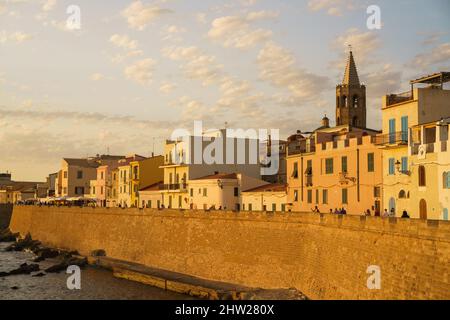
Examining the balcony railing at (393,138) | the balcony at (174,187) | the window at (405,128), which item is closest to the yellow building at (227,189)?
the balcony at (174,187)

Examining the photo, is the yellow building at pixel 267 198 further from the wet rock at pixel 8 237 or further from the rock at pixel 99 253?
the wet rock at pixel 8 237

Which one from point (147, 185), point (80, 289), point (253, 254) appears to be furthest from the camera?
point (147, 185)

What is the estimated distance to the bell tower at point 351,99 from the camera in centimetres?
10294

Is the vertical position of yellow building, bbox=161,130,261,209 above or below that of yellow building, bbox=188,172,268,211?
above

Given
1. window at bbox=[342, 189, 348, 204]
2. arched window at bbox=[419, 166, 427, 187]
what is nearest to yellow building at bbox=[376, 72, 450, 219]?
arched window at bbox=[419, 166, 427, 187]

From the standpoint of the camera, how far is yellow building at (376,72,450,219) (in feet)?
116

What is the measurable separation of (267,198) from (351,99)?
53.3m

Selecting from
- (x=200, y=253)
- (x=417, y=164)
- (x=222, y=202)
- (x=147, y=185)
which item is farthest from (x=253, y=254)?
(x=147, y=185)

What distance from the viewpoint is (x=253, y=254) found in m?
40.5

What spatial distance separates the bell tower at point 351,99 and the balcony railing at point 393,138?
207ft

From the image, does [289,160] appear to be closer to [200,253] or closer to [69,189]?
[200,253]

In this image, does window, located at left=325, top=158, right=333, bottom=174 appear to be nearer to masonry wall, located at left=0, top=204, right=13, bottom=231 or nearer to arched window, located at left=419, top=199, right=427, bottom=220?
arched window, located at left=419, top=199, right=427, bottom=220

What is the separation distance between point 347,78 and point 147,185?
43598 mm

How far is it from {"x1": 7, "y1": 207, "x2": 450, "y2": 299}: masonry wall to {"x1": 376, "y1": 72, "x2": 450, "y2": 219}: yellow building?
246 inches
